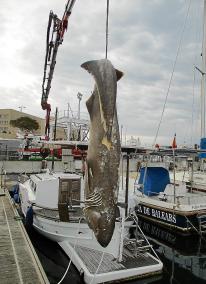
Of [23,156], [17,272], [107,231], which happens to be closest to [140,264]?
[17,272]

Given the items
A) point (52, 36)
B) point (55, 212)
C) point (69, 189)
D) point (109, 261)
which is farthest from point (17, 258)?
point (52, 36)

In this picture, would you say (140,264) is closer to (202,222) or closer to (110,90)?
(202,222)

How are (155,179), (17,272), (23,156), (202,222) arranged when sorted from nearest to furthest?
(17,272)
(202,222)
(155,179)
(23,156)

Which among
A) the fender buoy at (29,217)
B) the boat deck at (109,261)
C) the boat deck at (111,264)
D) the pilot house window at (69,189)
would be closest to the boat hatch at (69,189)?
the pilot house window at (69,189)

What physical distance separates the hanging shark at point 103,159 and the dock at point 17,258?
19.3ft

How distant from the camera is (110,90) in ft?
9.95

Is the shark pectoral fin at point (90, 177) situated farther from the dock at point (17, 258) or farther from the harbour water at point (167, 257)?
the harbour water at point (167, 257)

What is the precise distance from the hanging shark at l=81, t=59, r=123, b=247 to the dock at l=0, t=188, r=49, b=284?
589cm

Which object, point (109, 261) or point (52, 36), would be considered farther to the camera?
point (52, 36)

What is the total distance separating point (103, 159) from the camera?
2910 mm

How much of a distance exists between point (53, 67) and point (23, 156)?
42.5 feet

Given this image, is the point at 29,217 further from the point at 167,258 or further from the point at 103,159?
the point at 103,159

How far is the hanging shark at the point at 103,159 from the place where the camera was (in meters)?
2.91

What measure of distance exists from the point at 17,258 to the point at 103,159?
777 centimetres
